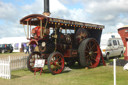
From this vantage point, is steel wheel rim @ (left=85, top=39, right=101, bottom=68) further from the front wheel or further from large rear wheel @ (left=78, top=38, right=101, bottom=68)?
the front wheel

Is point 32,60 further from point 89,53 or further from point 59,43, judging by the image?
point 89,53

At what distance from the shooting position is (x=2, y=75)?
27.6ft

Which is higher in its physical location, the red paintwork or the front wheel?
the red paintwork

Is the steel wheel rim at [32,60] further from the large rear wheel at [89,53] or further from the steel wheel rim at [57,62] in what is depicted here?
the large rear wheel at [89,53]

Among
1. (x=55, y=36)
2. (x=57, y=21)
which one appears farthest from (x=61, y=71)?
(x=57, y=21)

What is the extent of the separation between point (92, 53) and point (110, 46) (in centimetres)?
428

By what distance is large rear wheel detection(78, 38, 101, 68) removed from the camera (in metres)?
9.91

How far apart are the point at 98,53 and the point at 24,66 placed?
16.4ft

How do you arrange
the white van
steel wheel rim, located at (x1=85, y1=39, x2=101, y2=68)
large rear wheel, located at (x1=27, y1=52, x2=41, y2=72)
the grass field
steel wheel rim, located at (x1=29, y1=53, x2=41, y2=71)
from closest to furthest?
the grass field, large rear wheel, located at (x1=27, y1=52, x2=41, y2=72), steel wheel rim, located at (x1=29, y1=53, x2=41, y2=71), steel wheel rim, located at (x1=85, y1=39, x2=101, y2=68), the white van

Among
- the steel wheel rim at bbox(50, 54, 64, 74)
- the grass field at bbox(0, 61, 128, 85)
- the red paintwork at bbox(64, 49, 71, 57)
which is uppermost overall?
the red paintwork at bbox(64, 49, 71, 57)

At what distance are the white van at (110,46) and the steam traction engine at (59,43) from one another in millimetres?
2780

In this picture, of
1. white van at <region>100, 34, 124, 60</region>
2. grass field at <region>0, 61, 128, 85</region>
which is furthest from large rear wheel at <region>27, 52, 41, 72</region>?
white van at <region>100, 34, 124, 60</region>

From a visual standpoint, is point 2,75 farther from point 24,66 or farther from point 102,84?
point 102,84

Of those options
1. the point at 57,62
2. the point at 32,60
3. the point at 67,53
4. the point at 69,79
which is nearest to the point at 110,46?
the point at 67,53
